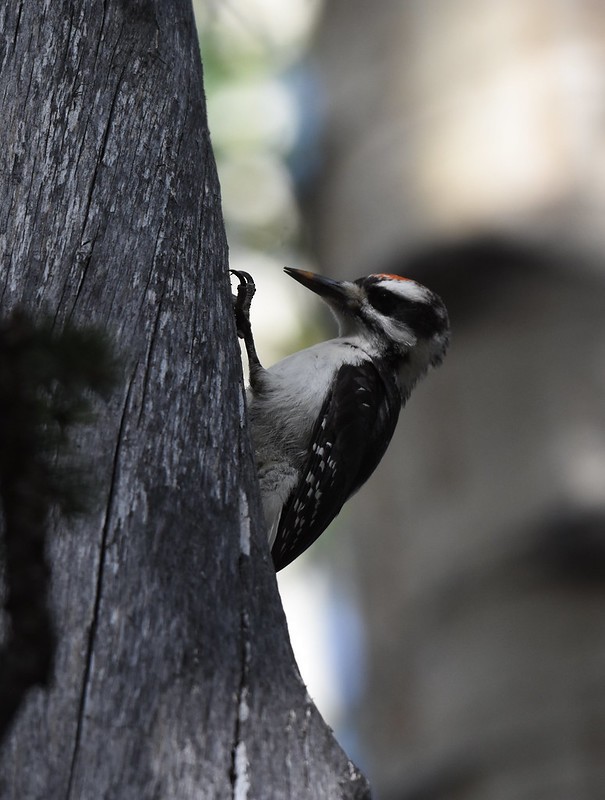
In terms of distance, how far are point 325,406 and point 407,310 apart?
32.6 inches

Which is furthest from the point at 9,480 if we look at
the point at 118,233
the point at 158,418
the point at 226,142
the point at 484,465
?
the point at 226,142

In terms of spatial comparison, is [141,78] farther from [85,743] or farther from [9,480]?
[9,480]

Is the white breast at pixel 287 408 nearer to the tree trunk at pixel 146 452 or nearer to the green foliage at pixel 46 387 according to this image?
the tree trunk at pixel 146 452

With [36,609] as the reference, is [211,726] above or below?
above

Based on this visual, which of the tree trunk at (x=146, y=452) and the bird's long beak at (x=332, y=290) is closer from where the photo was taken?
the tree trunk at (x=146, y=452)

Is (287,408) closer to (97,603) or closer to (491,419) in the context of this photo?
(491,419)

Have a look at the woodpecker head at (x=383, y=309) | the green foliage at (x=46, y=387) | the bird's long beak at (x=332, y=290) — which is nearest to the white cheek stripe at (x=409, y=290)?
the woodpecker head at (x=383, y=309)

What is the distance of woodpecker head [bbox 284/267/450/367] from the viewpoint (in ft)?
15.2

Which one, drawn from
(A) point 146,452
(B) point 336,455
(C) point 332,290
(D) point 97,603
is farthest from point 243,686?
(C) point 332,290

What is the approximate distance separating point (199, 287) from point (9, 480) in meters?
1.40

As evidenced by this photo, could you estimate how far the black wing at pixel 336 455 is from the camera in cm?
381

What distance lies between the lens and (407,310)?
15.3ft

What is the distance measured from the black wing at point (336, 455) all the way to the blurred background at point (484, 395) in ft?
4.14

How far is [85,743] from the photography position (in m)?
1.73
